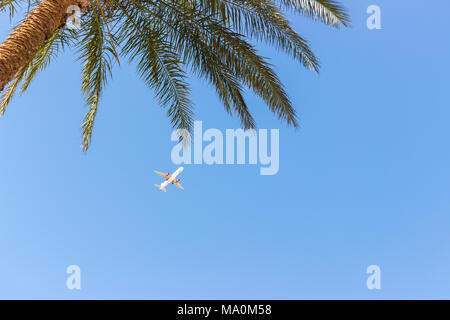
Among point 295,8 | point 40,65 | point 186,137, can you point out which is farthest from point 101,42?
point 295,8

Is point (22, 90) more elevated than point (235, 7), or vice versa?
point (235, 7)

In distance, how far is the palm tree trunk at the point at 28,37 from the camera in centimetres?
395

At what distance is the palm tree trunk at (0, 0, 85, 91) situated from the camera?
3951 millimetres

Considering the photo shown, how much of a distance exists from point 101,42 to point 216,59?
6.38 ft

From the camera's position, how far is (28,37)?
4156 millimetres

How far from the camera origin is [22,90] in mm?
6148
